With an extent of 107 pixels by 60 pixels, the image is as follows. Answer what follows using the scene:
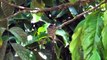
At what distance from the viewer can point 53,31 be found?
586 mm

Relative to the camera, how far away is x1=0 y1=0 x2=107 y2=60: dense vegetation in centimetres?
56

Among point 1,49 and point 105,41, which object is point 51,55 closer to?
point 1,49

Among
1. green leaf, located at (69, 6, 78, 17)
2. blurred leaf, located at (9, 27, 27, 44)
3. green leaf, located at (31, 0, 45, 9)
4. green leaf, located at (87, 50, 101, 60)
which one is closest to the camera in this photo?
green leaf, located at (87, 50, 101, 60)

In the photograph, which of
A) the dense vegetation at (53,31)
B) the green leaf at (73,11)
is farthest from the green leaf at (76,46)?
the green leaf at (73,11)

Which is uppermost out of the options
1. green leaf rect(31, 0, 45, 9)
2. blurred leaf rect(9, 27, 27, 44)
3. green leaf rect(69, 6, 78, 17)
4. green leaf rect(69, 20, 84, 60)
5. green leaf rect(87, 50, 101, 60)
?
green leaf rect(87, 50, 101, 60)

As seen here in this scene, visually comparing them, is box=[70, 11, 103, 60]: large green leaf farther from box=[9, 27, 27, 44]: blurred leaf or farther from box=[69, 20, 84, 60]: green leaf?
box=[9, 27, 27, 44]: blurred leaf

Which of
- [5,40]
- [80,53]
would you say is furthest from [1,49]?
[80,53]

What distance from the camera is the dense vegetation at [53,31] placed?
56 centimetres

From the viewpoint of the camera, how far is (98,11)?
2.01ft

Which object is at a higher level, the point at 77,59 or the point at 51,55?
the point at 77,59

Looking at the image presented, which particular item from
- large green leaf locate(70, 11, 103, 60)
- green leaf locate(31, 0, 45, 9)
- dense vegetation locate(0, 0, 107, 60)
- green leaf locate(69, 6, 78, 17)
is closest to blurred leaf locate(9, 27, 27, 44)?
dense vegetation locate(0, 0, 107, 60)

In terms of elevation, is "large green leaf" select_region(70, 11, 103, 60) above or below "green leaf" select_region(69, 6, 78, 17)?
above

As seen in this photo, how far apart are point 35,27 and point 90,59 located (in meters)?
1.40

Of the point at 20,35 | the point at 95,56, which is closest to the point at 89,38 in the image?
the point at 95,56
